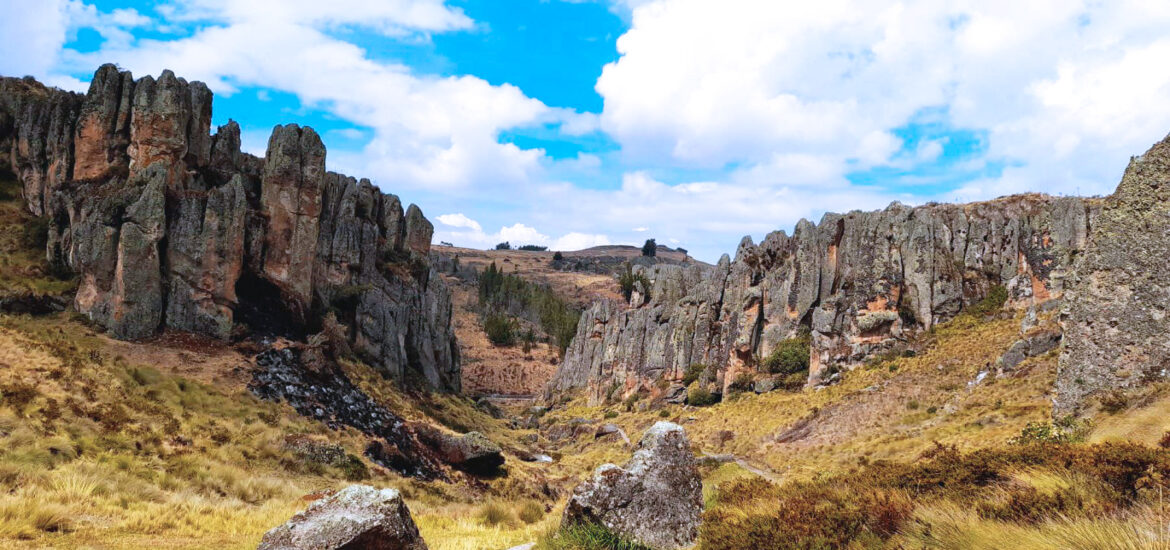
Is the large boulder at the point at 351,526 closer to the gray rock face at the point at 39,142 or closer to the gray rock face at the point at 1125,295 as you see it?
the gray rock face at the point at 1125,295

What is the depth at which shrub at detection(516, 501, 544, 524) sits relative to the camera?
53.1 ft

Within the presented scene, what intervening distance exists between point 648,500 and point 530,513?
319 inches

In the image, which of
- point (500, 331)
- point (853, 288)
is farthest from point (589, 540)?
point (500, 331)

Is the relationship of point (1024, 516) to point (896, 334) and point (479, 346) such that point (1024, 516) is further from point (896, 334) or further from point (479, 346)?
point (479, 346)

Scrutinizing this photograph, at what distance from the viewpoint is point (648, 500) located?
9.38 m

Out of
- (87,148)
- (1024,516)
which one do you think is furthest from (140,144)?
(1024,516)

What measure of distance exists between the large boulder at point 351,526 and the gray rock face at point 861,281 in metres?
38.0

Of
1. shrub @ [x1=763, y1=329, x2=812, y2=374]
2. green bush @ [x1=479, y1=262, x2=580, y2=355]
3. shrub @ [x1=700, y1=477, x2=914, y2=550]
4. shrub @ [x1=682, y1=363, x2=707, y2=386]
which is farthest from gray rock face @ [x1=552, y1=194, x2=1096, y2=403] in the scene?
green bush @ [x1=479, y1=262, x2=580, y2=355]

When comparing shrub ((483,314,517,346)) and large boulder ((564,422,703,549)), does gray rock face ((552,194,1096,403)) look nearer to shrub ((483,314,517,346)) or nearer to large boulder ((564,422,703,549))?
large boulder ((564,422,703,549))

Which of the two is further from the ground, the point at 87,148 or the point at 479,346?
the point at 87,148

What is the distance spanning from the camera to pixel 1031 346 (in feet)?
97.4

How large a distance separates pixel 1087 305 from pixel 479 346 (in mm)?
87488

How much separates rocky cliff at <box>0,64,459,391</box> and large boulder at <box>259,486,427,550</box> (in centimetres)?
2553

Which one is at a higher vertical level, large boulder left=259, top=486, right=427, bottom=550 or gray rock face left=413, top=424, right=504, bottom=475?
large boulder left=259, top=486, right=427, bottom=550
